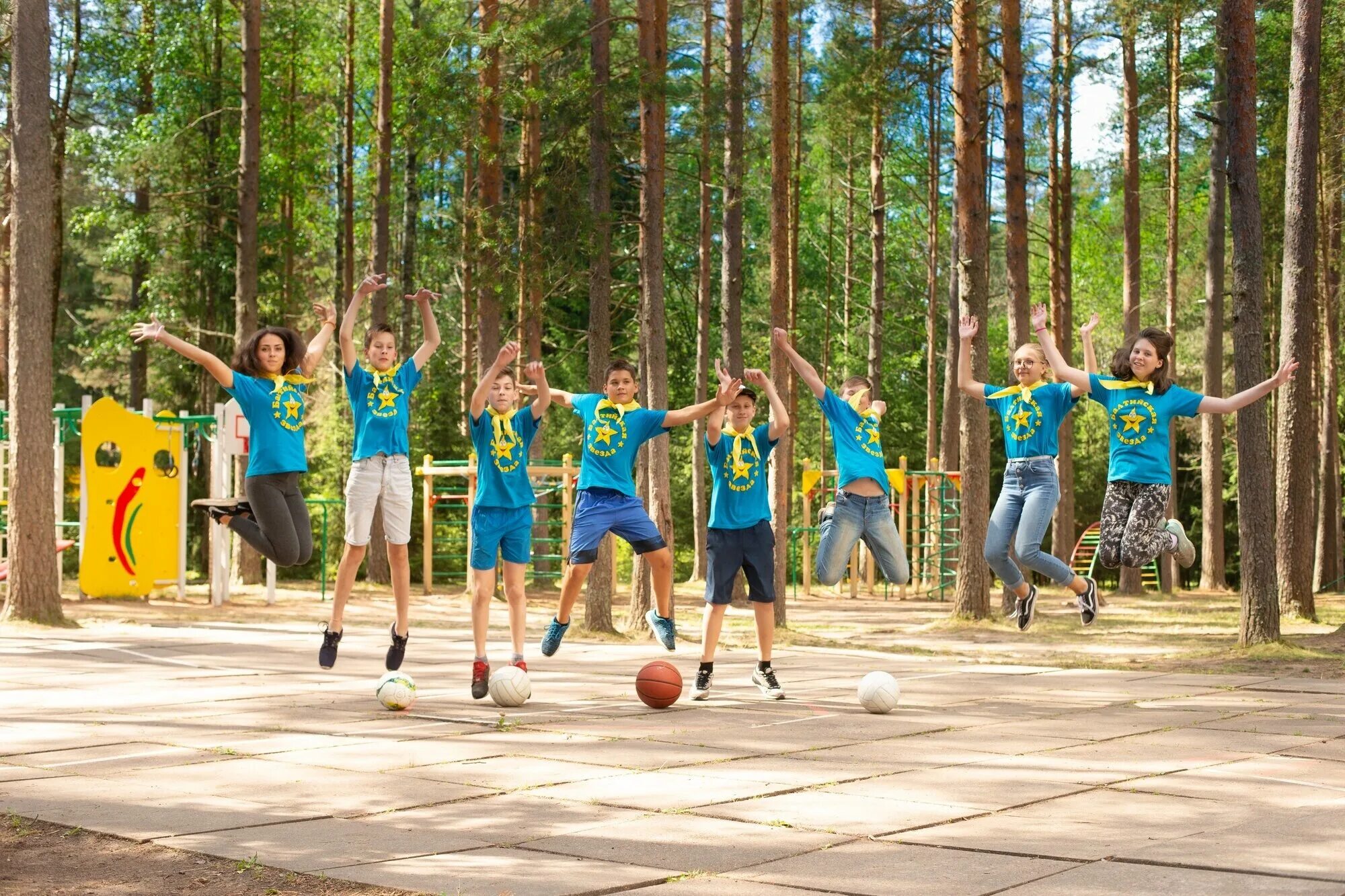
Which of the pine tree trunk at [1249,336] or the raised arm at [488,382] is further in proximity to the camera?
the pine tree trunk at [1249,336]

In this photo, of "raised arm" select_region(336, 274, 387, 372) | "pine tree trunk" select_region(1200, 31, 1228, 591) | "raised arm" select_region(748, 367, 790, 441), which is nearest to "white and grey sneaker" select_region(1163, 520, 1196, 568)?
"raised arm" select_region(748, 367, 790, 441)

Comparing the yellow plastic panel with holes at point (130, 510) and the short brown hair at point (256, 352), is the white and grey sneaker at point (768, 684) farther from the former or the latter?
the yellow plastic panel with holes at point (130, 510)

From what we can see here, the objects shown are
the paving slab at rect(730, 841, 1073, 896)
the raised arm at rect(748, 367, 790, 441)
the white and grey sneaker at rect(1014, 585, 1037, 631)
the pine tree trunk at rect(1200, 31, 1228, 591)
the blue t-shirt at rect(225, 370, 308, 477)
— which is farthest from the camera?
the pine tree trunk at rect(1200, 31, 1228, 591)

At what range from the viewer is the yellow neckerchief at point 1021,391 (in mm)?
9555

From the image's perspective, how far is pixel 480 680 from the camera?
29.2 ft

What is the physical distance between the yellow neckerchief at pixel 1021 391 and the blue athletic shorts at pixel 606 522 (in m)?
2.54

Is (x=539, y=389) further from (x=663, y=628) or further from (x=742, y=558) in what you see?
(x=663, y=628)

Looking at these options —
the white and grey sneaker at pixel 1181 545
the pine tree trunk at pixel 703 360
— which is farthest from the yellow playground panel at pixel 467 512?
the white and grey sneaker at pixel 1181 545

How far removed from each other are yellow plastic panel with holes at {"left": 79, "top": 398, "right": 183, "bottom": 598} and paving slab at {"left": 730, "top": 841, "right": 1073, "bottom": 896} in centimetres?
1641

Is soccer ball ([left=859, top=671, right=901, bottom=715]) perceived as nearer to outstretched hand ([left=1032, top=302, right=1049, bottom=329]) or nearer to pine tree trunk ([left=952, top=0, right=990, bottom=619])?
outstretched hand ([left=1032, top=302, right=1049, bottom=329])

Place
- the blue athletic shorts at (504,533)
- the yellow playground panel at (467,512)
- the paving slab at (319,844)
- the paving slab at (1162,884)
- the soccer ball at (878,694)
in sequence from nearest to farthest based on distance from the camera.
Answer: the paving slab at (1162,884), the paving slab at (319,844), the soccer ball at (878,694), the blue athletic shorts at (504,533), the yellow playground panel at (467,512)

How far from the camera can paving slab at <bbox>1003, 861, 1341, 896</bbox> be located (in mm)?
4148

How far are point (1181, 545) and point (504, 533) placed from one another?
4.44 m

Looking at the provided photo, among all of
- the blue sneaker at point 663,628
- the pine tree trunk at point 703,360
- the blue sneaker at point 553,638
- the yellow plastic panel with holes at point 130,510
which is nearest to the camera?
the blue sneaker at point 553,638
